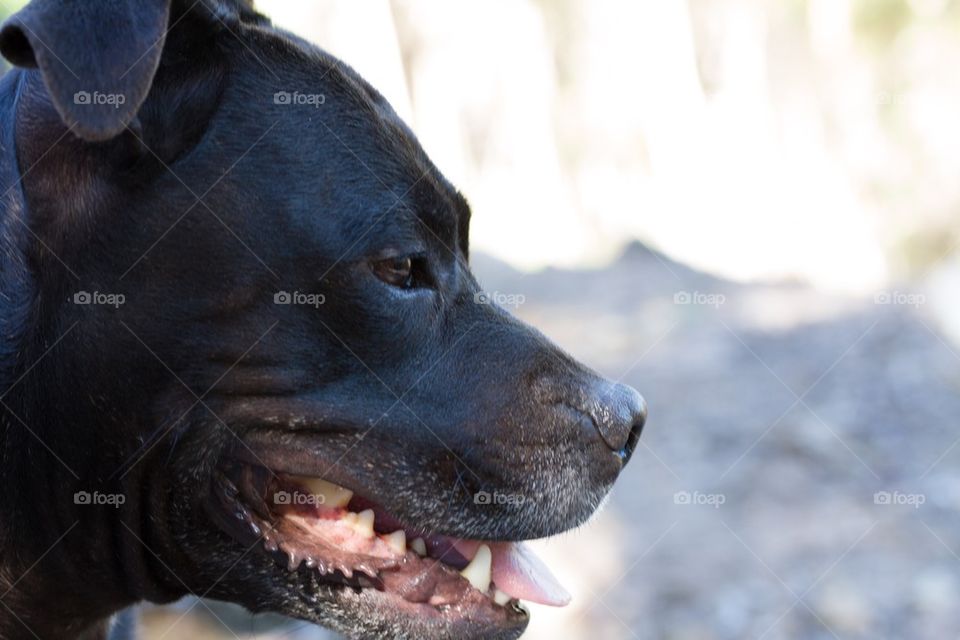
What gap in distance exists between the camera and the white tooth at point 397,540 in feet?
9.80

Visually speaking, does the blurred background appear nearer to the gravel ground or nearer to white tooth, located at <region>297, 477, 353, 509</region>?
the gravel ground

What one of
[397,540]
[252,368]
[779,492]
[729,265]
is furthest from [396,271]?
[729,265]

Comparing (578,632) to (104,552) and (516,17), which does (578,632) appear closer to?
(104,552)

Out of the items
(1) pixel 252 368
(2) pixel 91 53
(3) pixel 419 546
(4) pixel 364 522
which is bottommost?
(3) pixel 419 546

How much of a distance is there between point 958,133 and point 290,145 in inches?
577

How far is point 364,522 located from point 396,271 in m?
0.63

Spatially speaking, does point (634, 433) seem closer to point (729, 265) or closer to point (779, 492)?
point (779, 492)

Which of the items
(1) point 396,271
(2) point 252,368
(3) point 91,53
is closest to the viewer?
(3) point 91,53

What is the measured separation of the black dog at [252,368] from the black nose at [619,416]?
24 millimetres

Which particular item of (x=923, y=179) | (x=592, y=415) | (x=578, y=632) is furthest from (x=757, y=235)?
(x=592, y=415)

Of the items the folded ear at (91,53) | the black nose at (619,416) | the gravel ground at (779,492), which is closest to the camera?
the folded ear at (91,53)

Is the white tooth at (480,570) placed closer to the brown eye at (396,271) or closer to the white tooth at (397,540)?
the white tooth at (397,540)

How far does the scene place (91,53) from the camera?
7.98 feet

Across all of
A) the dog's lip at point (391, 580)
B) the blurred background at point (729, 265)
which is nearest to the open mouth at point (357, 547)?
the dog's lip at point (391, 580)
